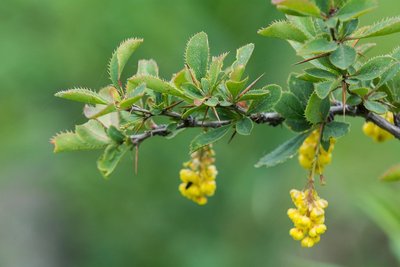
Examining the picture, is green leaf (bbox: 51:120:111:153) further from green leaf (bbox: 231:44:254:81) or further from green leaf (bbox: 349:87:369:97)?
green leaf (bbox: 349:87:369:97)

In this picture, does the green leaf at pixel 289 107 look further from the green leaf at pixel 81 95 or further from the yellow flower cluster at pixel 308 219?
the green leaf at pixel 81 95

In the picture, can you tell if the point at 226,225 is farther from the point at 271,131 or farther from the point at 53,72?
the point at 53,72

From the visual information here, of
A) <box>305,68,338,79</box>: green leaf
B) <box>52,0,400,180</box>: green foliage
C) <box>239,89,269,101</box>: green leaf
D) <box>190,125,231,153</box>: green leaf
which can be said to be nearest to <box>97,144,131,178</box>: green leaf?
<box>52,0,400,180</box>: green foliage

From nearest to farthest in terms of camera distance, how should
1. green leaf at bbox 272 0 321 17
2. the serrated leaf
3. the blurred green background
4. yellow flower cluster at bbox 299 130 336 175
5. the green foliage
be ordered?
green leaf at bbox 272 0 321 17 < the green foliage < the serrated leaf < yellow flower cluster at bbox 299 130 336 175 < the blurred green background

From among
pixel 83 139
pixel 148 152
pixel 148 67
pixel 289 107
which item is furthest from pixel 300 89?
pixel 148 152

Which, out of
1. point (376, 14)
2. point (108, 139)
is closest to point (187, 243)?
point (376, 14)

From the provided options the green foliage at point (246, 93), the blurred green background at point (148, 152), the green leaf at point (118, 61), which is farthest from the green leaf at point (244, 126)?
the blurred green background at point (148, 152)
